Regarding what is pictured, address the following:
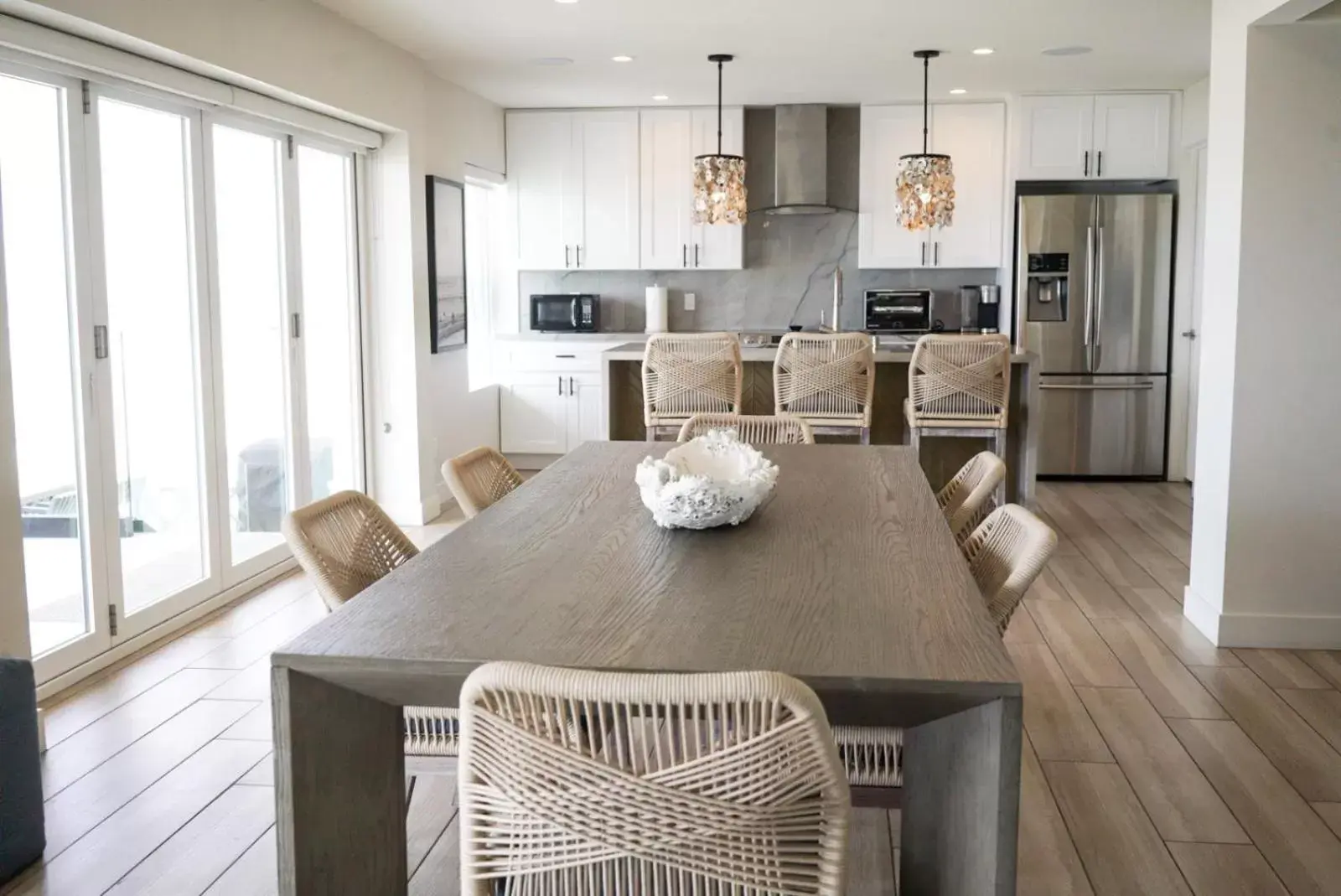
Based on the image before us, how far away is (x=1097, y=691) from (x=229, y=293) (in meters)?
3.58

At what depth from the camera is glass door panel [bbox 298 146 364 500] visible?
561 cm

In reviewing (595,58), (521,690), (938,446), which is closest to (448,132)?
(595,58)

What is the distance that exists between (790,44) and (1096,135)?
2.55m

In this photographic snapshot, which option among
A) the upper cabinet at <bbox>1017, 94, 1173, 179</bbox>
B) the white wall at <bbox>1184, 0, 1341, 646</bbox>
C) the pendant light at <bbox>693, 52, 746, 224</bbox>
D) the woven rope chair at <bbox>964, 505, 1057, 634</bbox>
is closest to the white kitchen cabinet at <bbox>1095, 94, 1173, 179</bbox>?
the upper cabinet at <bbox>1017, 94, 1173, 179</bbox>

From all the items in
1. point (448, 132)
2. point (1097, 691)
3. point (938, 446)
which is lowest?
point (1097, 691)

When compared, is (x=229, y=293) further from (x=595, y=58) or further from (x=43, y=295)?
(x=595, y=58)

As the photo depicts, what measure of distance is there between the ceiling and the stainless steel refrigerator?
75 cm

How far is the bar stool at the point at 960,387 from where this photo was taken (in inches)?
217

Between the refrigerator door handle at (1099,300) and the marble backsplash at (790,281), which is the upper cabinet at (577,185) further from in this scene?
the refrigerator door handle at (1099,300)

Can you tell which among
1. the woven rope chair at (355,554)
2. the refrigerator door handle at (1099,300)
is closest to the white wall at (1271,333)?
the woven rope chair at (355,554)

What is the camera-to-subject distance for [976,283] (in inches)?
318

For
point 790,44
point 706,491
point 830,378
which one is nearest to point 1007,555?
point 706,491

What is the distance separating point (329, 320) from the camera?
231 inches

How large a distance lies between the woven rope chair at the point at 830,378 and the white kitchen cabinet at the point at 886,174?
8.05 feet
